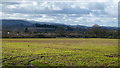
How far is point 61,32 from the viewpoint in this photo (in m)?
28.1

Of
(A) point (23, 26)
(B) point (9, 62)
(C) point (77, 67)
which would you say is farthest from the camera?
(A) point (23, 26)

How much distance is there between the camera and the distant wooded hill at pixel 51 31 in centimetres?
2691

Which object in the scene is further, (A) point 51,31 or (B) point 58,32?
(A) point 51,31

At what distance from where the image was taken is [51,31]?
28078 mm

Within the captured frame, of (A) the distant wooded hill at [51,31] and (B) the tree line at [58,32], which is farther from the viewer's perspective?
(B) the tree line at [58,32]

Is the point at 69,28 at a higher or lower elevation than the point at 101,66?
higher

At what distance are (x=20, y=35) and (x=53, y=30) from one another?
602cm

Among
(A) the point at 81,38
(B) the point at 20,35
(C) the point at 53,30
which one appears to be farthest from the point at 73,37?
(B) the point at 20,35

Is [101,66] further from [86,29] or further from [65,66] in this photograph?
[86,29]

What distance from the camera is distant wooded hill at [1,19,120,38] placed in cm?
2691

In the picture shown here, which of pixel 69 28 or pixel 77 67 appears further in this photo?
pixel 69 28

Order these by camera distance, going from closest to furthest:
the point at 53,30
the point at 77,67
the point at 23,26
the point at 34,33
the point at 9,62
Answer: the point at 77,67 < the point at 9,62 < the point at 53,30 < the point at 34,33 < the point at 23,26

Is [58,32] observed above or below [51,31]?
below

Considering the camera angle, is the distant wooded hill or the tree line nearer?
the distant wooded hill
